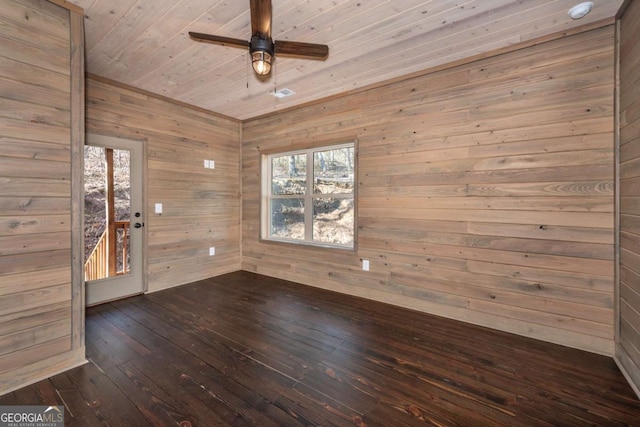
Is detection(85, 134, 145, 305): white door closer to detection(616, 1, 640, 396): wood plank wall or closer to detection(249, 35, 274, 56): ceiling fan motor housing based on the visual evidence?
detection(249, 35, 274, 56): ceiling fan motor housing

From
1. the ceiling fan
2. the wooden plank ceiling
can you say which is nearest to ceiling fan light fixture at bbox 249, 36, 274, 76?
the ceiling fan

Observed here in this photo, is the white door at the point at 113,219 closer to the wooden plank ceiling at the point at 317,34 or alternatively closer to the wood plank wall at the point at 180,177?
the wood plank wall at the point at 180,177

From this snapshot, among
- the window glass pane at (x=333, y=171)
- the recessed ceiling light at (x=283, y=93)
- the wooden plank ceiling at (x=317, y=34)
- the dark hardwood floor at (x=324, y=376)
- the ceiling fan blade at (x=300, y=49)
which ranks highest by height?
the recessed ceiling light at (x=283, y=93)

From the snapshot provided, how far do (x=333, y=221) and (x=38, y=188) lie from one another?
293 centimetres

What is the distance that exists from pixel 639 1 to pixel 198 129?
4546 mm

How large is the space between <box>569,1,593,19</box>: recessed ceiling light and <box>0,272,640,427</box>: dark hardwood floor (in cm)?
260

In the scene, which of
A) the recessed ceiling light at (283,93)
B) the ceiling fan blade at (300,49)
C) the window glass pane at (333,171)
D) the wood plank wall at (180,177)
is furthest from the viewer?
the window glass pane at (333,171)

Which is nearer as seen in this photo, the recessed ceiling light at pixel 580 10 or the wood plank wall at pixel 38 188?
the wood plank wall at pixel 38 188

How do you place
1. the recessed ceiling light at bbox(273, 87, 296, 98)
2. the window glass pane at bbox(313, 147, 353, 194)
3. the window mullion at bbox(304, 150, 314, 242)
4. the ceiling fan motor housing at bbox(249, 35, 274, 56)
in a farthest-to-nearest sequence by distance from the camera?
the window mullion at bbox(304, 150, 314, 242) → the window glass pane at bbox(313, 147, 353, 194) → the recessed ceiling light at bbox(273, 87, 296, 98) → the ceiling fan motor housing at bbox(249, 35, 274, 56)

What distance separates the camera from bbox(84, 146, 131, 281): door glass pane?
3105 mm

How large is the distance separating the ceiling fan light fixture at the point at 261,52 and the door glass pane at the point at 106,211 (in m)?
2.51

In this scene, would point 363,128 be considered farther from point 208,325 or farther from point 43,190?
point 43,190

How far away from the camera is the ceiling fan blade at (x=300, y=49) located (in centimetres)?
193

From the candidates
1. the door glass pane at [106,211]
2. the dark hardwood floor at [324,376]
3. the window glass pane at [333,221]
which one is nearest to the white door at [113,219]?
the door glass pane at [106,211]
